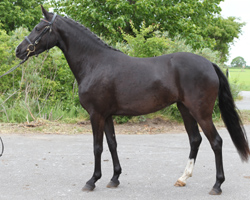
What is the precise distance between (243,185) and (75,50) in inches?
119

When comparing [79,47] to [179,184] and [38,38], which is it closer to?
[38,38]

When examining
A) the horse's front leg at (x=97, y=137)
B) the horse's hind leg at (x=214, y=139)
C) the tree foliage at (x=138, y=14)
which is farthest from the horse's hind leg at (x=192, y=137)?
the tree foliage at (x=138, y=14)

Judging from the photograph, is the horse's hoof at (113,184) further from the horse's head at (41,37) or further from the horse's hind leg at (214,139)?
the horse's head at (41,37)

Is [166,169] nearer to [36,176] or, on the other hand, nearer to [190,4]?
[36,176]

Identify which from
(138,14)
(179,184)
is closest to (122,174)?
(179,184)

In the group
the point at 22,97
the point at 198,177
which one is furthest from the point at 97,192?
the point at 22,97

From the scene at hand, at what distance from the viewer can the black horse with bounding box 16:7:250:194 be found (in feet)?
13.3

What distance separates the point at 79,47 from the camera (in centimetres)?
435

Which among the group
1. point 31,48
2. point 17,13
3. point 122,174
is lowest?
point 122,174

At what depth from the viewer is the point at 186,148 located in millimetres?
6562

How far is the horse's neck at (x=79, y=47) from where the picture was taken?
4.31 metres

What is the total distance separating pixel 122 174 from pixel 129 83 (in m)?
1.58

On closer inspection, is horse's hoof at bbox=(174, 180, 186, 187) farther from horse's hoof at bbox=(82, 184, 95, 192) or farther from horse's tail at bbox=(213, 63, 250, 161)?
horse's hoof at bbox=(82, 184, 95, 192)

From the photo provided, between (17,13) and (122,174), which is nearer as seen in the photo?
(122,174)
